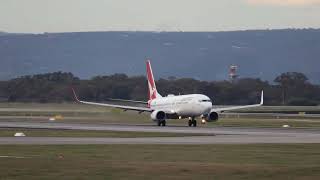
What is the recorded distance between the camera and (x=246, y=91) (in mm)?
196625

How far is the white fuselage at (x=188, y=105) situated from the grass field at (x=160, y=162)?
39.3 meters

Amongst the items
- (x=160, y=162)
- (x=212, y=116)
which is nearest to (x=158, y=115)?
(x=212, y=116)

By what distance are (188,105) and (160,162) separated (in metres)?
51.9

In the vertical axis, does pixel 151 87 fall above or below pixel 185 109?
above

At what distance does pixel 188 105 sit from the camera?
294 feet

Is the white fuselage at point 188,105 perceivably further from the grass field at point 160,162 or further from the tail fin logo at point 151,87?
the grass field at point 160,162

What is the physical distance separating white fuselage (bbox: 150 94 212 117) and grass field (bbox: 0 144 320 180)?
39.3m

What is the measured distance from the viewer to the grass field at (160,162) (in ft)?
107

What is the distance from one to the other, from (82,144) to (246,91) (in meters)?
148

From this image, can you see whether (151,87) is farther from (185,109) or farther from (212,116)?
(185,109)

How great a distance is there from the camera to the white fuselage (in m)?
89.1

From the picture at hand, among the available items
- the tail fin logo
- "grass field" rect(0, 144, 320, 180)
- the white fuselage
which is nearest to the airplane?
the white fuselage

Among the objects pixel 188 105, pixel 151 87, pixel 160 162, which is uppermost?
pixel 151 87

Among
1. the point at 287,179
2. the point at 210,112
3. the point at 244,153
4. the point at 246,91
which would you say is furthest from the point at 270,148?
the point at 246,91
